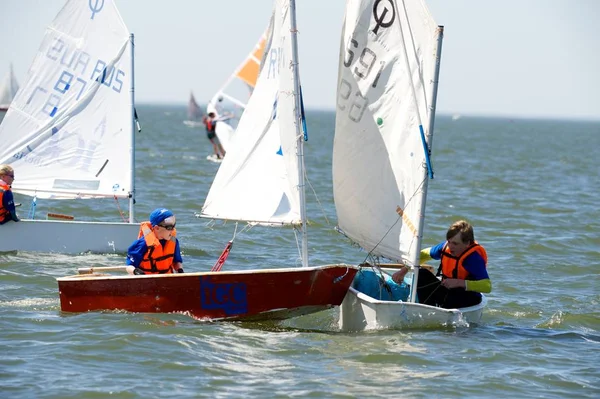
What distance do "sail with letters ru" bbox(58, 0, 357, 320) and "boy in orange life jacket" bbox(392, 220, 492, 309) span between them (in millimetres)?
852

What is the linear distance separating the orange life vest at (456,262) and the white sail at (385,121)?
500 millimetres

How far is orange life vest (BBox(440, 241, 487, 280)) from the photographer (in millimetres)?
8469

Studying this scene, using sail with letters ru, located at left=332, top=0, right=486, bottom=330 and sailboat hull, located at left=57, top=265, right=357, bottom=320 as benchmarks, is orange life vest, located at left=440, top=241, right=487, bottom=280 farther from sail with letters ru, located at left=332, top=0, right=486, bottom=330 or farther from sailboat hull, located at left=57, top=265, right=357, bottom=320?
sailboat hull, located at left=57, top=265, right=357, bottom=320

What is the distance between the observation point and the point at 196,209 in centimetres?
1816

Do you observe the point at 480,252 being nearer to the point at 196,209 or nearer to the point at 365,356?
the point at 365,356

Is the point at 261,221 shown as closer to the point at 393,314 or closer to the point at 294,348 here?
the point at 294,348

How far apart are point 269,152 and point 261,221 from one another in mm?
619

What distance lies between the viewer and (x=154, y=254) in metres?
8.45

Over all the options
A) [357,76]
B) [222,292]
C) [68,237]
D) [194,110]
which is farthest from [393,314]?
[194,110]

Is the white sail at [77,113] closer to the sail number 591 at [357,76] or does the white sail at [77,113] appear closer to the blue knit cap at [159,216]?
the blue knit cap at [159,216]

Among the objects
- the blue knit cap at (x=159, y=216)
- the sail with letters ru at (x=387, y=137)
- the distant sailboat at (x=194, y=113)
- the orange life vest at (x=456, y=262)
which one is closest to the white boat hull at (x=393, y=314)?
the sail with letters ru at (x=387, y=137)

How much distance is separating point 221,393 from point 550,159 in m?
36.5

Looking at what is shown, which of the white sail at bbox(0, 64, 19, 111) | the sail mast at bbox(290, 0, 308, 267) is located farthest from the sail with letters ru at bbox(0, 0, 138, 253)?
the white sail at bbox(0, 64, 19, 111)

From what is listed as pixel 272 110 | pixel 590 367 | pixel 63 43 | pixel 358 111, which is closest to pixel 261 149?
pixel 272 110
